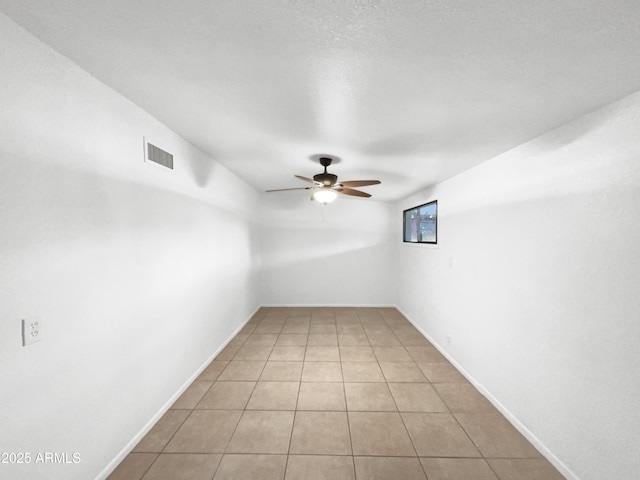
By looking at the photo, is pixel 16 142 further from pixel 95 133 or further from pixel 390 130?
pixel 390 130

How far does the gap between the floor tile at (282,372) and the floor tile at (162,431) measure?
34.2 inches

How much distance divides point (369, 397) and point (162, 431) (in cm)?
175

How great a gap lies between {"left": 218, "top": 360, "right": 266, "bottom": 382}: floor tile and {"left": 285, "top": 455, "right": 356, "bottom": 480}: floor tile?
1231 mm

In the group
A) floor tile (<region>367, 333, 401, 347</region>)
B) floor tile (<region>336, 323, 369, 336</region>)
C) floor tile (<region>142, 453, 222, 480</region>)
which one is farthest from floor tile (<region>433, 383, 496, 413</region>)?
floor tile (<region>142, 453, 222, 480</region>)

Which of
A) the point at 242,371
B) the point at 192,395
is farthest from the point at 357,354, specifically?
the point at 192,395

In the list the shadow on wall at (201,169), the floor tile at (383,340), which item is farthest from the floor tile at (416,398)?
the shadow on wall at (201,169)

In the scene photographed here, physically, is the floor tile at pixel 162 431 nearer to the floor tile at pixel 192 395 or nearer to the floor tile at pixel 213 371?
the floor tile at pixel 192 395

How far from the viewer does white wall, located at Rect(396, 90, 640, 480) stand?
5.20 feet

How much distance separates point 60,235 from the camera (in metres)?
1.47

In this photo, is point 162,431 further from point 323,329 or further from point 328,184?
point 323,329

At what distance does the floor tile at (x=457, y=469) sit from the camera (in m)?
1.89

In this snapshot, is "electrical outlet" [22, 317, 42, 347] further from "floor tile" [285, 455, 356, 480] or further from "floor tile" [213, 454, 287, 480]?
"floor tile" [285, 455, 356, 480]

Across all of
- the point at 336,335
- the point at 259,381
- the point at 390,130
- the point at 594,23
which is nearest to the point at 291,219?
the point at 336,335

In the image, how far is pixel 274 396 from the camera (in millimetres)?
2795
